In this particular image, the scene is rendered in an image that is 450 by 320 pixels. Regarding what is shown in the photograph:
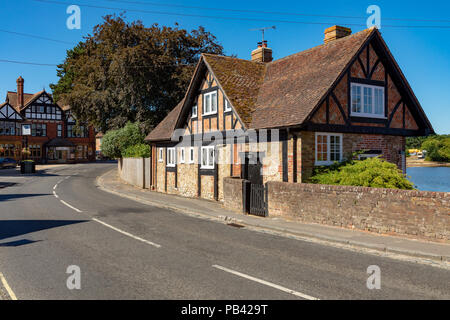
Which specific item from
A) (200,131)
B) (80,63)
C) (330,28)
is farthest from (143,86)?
(330,28)

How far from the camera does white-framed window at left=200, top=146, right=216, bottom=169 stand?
20.6 meters

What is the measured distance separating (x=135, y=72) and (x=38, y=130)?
1684 inches

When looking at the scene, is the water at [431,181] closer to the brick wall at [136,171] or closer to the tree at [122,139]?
the brick wall at [136,171]

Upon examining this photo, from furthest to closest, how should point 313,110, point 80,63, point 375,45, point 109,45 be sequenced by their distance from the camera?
point 80,63 → point 109,45 → point 375,45 → point 313,110

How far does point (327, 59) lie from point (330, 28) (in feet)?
11.4

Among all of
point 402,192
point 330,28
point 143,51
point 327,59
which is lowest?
point 402,192

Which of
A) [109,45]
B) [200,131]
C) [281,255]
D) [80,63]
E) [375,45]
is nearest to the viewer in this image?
[281,255]

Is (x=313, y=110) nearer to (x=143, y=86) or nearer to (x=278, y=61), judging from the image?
(x=278, y=61)

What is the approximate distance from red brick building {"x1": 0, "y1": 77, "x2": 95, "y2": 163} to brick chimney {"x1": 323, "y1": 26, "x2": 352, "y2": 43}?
50818mm

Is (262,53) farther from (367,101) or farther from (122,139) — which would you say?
(122,139)

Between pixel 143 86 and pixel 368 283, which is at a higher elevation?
pixel 143 86

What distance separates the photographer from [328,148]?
53.4ft

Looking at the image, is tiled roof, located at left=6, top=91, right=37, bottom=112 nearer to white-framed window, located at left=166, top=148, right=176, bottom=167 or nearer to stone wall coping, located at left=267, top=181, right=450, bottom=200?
white-framed window, located at left=166, top=148, right=176, bottom=167
